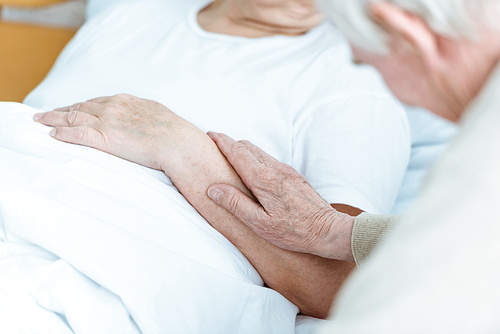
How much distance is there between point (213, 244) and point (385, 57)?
529 mm

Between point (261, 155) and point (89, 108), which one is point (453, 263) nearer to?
point (261, 155)

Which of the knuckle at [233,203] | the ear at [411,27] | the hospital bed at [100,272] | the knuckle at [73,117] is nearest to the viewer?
the ear at [411,27]

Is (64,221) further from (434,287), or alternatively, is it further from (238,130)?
(434,287)

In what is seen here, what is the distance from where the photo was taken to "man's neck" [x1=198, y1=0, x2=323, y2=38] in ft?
4.31

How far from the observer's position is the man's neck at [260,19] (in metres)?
1.31

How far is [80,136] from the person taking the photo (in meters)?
1.03

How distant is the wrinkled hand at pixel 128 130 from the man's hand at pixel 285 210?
5.4 inches

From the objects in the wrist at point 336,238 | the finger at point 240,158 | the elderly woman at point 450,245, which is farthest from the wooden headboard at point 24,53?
the elderly woman at point 450,245

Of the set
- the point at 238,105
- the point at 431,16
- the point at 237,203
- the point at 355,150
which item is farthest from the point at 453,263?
the point at 238,105

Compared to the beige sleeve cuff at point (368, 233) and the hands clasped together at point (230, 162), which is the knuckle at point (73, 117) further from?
the beige sleeve cuff at point (368, 233)

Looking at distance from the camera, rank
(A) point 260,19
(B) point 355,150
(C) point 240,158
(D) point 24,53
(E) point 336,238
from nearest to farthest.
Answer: (E) point 336,238 → (C) point 240,158 → (B) point 355,150 → (A) point 260,19 → (D) point 24,53

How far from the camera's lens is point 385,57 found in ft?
1.88

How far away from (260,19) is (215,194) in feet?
1.96

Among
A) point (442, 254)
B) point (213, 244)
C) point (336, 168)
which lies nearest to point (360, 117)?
point (336, 168)
